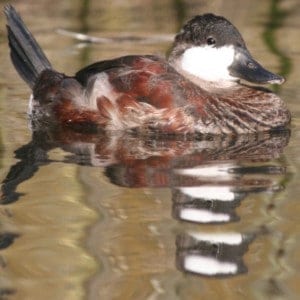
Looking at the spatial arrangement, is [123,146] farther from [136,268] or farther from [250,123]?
[136,268]

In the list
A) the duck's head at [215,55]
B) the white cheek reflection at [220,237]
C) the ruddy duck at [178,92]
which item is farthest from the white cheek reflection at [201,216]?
the duck's head at [215,55]

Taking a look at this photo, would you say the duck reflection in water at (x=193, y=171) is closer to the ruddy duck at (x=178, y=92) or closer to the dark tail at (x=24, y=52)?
the ruddy duck at (x=178, y=92)

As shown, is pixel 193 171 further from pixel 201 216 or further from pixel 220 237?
pixel 220 237

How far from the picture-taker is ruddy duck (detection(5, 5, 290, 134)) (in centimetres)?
661

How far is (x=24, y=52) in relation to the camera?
7375 millimetres

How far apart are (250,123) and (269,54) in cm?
197

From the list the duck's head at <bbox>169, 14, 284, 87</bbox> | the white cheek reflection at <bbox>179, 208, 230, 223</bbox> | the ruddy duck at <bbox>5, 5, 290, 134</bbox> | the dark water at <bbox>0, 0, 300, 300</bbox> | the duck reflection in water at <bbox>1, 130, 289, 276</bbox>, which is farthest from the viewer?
the duck's head at <bbox>169, 14, 284, 87</bbox>

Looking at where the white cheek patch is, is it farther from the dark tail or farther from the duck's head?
the dark tail

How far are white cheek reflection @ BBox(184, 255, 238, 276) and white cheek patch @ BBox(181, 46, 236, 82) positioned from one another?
2.64 m

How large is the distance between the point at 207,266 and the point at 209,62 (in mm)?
2767

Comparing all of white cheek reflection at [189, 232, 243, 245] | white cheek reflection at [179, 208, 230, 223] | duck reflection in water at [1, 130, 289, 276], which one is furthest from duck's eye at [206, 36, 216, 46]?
white cheek reflection at [189, 232, 243, 245]

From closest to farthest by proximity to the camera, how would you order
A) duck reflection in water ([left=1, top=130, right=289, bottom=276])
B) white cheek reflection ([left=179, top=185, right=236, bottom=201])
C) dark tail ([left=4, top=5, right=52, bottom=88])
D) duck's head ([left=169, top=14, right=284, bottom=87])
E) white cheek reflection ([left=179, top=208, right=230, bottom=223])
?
duck reflection in water ([left=1, top=130, right=289, bottom=276])
white cheek reflection ([left=179, top=208, right=230, bottom=223])
white cheek reflection ([left=179, top=185, right=236, bottom=201])
duck's head ([left=169, top=14, right=284, bottom=87])
dark tail ([left=4, top=5, right=52, bottom=88])

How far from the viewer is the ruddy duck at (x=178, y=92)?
661 centimetres

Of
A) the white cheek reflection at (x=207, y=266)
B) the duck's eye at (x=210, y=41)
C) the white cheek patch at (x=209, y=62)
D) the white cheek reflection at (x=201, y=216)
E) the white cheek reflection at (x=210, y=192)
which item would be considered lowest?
the white cheek reflection at (x=207, y=266)
